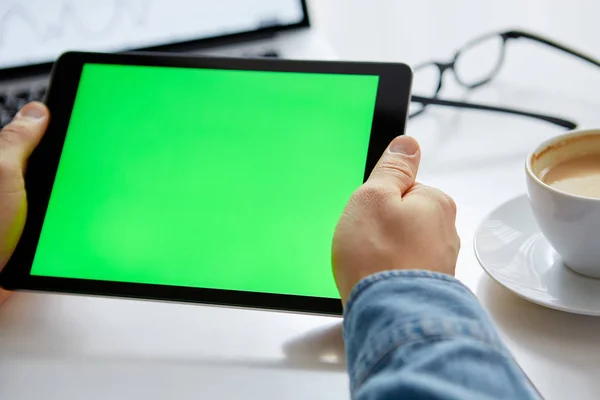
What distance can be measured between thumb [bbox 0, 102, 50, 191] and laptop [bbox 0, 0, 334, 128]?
0.66 ft

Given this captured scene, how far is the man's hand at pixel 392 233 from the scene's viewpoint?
380mm

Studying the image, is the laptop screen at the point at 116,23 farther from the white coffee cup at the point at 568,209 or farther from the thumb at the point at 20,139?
the white coffee cup at the point at 568,209

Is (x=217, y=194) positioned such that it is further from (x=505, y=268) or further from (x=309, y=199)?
(x=505, y=268)

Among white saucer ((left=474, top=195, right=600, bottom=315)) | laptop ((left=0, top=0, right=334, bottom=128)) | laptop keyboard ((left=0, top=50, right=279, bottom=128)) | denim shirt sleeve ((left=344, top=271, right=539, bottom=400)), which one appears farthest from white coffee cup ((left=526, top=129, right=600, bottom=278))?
laptop keyboard ((left=0, top=50, right=279, bottom=128))

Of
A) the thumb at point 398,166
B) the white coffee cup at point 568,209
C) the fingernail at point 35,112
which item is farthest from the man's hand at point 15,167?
the white coffee cup at point 568,209

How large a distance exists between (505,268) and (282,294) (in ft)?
0.56

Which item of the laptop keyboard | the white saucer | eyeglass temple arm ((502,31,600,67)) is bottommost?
the white saucer

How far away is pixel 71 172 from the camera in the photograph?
21.0 inches

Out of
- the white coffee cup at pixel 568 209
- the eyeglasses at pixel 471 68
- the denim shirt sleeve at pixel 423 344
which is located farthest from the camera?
the eyeglasses at pixel 471 68

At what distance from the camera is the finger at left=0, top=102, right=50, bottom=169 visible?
533 millimetres

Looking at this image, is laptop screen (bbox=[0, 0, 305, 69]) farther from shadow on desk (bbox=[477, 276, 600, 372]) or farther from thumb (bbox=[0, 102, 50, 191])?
shadow on desk (bbox=[477, 276, 600, 372])

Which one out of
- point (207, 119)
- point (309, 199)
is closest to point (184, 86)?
point (207, 119)

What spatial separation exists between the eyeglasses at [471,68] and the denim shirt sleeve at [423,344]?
13.1 inches

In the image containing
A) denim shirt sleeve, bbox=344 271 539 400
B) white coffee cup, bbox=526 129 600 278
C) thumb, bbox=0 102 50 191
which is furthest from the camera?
thumb, bbox=0 102 50 191
